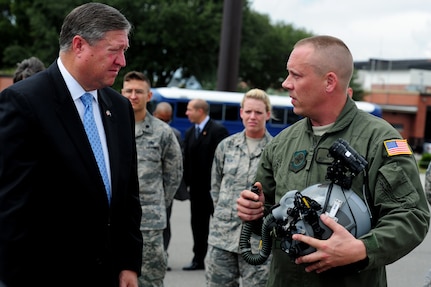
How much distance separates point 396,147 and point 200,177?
5.85 metres

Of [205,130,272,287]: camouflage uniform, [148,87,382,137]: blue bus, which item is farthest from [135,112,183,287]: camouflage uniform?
[148,87,382,137]: blue bus

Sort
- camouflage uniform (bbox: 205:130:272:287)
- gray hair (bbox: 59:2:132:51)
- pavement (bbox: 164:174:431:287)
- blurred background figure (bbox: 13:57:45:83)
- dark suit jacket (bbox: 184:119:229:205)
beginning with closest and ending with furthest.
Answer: gray hair (bbox: 59:2:132:51)
camouflage uniform (bbox: 205:130:272:287)
blurred background figure (bbox: 13:57:45:83)
pavement (bbox: 164:174:431:287)
dark suit jacket (bbox: 184:119:229:205)

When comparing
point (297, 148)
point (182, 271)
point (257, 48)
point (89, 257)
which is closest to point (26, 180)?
point (89, 257)

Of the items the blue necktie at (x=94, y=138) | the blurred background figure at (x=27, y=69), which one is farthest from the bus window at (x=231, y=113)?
the blue necktie at (x=94, y=138)

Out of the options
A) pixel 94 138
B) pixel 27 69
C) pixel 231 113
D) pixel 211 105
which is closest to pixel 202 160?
pixel 27 69

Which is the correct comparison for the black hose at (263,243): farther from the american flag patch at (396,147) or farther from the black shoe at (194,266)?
the black shoe at (194,266)

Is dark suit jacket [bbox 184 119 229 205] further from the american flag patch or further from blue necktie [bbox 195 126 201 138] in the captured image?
the american flag patch

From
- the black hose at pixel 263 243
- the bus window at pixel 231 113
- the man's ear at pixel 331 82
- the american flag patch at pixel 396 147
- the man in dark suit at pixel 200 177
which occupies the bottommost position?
the bus window at pixel 231 113

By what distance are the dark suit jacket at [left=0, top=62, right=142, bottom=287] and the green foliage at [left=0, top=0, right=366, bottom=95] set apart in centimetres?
3211

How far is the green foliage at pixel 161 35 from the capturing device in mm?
35156

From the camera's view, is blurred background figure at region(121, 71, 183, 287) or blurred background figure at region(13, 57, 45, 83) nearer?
blurred background figure at region(121, 71, 183, 287)

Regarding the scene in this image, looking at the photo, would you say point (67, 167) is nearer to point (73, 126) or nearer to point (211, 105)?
point (73, 126)

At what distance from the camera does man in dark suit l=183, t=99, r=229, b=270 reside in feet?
26.5

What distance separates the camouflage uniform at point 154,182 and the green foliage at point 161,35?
1160 inches
